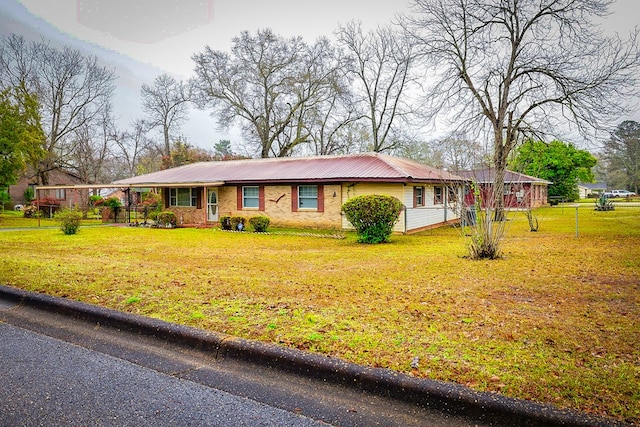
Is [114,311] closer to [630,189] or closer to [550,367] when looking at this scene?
[550,367]

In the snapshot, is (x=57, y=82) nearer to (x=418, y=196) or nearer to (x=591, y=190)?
(x=418, y=196)

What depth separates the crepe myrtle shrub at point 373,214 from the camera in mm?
13312

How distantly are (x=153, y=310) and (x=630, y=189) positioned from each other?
87.4 meters

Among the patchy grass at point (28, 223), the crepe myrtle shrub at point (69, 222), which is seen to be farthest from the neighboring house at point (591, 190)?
the crepe myrtle shrub at point (69, 222)

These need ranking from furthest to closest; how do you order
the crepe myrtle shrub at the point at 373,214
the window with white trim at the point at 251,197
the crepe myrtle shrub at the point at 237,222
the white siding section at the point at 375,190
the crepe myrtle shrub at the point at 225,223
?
the window with white trim at the point at 251,197
the crepe myrtle shrub at the point at 225,223
the crepe myrtle shrub at the point at 237,222
the white siding section at the point at 375,190
the crepe myrtle shrub at the point at 373,214

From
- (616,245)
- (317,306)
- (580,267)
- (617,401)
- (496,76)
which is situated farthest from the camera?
(496,76)

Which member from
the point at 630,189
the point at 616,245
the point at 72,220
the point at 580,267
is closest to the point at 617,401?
the point at 580,267

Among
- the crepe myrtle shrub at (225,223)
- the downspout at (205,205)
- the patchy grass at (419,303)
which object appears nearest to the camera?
the patchy grass at (419,303)

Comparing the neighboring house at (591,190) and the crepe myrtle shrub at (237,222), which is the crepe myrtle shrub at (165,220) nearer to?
the crepe myrtle shrub at (237,222)

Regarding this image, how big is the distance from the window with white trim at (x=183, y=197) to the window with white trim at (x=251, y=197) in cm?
340

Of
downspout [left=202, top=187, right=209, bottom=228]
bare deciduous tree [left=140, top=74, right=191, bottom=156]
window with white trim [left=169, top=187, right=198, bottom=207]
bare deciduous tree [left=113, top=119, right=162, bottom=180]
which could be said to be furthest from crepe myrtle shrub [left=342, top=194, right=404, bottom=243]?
bare deciduous tree [left=113, top=119, right=162, bottom=180]

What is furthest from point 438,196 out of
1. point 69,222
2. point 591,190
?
point 591,190

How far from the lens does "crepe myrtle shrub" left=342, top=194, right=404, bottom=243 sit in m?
13.3

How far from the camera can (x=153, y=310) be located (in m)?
5.18
